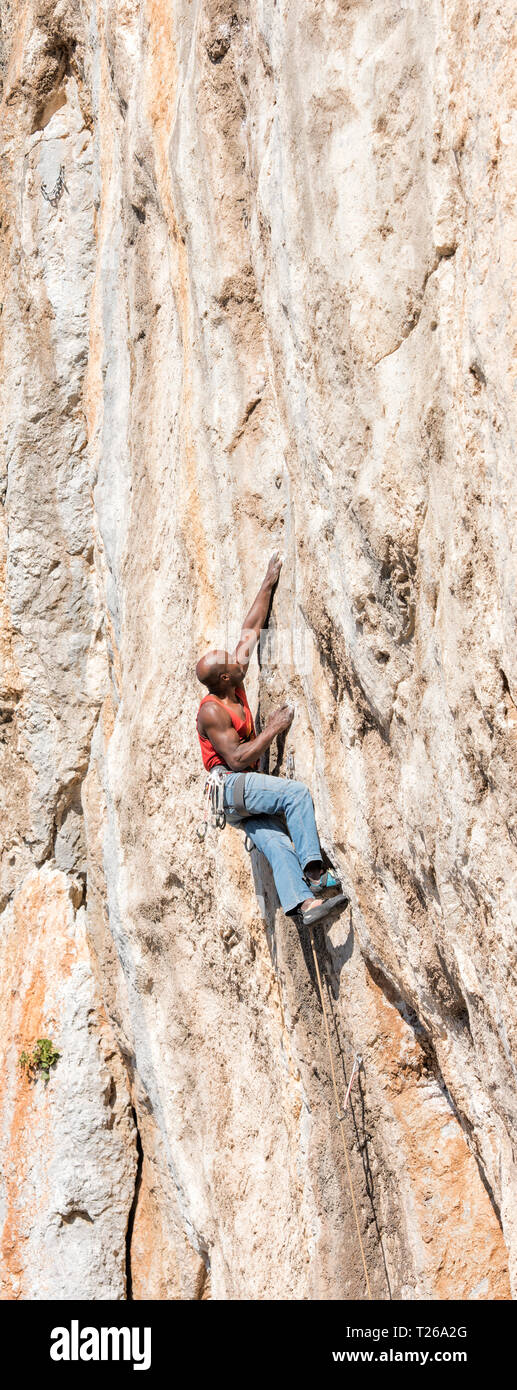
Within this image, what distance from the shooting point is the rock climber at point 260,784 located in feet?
17.7

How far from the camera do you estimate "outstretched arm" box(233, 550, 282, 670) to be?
5809 mm

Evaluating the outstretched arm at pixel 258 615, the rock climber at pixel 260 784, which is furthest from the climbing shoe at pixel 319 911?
the outstretched arm at pixel 258 615

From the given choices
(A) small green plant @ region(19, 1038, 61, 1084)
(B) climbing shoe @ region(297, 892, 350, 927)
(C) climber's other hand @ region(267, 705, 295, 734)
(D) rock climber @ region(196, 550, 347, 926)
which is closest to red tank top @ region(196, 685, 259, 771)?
(D) rock climber @ region(196, 550, 347, 926)

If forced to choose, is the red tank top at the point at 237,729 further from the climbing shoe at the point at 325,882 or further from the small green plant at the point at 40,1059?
the small green plant at the point at 40,1059

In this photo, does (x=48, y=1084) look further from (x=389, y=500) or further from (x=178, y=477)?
(x=389, y=500)

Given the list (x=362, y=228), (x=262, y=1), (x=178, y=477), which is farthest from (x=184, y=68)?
(x=362, y=228)

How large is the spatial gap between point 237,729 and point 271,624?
21.8 inches

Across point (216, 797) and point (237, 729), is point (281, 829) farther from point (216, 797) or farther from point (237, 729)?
point (237, 729)

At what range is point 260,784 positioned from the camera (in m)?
5.52

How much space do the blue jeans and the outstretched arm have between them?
2.02 feet

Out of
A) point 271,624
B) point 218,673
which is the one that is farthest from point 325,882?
point 271,624

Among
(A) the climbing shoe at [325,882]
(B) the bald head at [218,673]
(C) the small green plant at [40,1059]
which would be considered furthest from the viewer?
(C) the small green plant at [40,1059]

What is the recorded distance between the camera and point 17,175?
9.67m

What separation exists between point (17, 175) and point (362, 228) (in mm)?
6226
